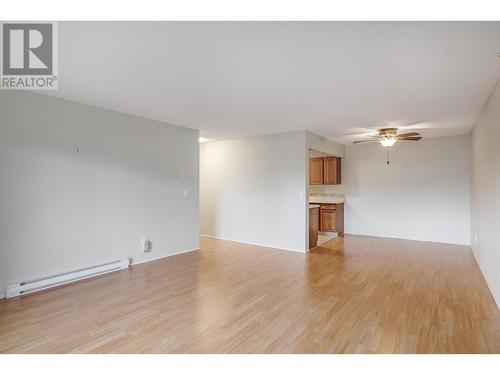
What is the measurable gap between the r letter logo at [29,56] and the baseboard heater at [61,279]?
2331 mm

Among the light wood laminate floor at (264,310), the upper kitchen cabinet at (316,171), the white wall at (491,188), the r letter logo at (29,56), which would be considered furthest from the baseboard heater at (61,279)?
the upper kitchen cabinet at (316,171)

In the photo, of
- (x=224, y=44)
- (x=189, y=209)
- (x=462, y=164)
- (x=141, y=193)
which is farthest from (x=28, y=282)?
(x=462, y=164)

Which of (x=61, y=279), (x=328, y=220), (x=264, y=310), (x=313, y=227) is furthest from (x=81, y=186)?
(x=328, y=220)

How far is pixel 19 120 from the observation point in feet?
11.0

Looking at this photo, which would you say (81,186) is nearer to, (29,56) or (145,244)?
(145,244)

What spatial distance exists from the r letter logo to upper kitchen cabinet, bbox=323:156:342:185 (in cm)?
630

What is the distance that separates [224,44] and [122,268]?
3.71 m

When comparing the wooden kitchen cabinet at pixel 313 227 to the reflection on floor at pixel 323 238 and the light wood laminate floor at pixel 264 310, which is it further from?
the light wood laminate floor at pixel 264 310

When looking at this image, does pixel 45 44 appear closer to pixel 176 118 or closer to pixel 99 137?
pixel 99 137

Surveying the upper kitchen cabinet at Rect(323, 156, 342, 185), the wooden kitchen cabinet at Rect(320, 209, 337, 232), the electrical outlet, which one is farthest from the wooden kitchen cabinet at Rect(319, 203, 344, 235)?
the electrical outlet

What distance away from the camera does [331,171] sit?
7.64 metres

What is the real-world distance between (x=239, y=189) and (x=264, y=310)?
3889mm

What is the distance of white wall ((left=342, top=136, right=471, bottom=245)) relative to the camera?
246 inches

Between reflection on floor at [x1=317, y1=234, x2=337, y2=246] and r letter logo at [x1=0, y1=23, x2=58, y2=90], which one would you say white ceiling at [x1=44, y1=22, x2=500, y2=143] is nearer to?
r letter logo at [x1=0, y1=23, x2=58, y2=90]
